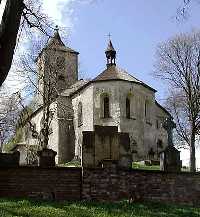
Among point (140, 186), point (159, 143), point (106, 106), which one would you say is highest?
point (106, 106)

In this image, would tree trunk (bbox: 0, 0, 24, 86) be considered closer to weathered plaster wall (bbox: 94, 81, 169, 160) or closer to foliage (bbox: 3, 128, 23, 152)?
weathered plaster wall (bbox: 94, 81, 169, 160)

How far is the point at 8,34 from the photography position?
7.02 m

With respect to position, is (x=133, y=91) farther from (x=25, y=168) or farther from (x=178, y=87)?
(x=25, y=168)

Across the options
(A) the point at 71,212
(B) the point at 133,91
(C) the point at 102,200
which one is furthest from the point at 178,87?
(A) the point at 71,212

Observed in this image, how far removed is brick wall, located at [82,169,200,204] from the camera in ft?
46.9

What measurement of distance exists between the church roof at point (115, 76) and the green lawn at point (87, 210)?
27132 millimetres

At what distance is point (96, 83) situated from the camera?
3944cm

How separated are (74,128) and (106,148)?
26213 millimetres

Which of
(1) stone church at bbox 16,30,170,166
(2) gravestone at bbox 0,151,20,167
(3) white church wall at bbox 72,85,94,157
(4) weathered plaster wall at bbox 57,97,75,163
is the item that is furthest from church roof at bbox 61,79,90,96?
(2) gravestone at bbox 0,151,20,167

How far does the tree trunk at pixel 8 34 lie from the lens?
23.0ft

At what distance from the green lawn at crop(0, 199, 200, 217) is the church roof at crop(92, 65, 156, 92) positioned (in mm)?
27132

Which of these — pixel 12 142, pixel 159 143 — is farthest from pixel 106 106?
pixel 12 142

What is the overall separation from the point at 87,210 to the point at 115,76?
2904cm

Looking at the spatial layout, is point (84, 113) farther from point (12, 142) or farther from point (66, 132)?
point (12, 142)
